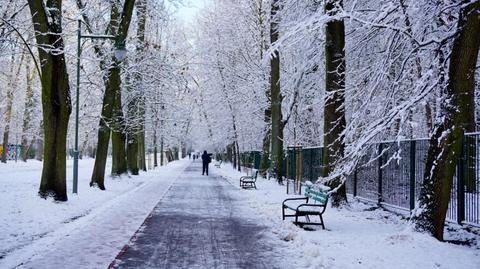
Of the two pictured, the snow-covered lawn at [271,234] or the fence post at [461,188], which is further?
the fence post at [461,188]

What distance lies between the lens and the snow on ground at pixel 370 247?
6.89m

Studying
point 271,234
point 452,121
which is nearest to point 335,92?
point 271,234

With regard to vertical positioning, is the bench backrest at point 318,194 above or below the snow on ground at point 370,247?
above

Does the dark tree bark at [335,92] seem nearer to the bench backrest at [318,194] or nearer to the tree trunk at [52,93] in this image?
the bench backrest at [318,194]

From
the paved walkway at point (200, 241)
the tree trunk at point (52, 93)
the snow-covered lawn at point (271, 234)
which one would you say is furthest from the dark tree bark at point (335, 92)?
the tree trunk at point (52, 93)

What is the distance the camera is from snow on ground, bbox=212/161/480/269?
6887mm

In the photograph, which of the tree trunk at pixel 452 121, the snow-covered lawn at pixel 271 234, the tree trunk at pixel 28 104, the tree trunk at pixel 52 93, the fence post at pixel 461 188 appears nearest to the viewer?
the snow-covered lawn at pixel 271 234

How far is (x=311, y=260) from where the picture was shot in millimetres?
7176

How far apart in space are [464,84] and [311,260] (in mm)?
3767

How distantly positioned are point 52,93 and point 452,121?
33.0ft

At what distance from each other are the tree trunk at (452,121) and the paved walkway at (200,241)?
2.78 metres

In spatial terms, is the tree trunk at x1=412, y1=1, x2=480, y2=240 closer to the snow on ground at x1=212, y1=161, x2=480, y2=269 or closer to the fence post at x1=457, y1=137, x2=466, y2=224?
the snow on ground at x1=212, y1=161, x2=480, y2=269

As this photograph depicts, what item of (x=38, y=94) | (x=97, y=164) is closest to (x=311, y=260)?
(x=97, y=164)

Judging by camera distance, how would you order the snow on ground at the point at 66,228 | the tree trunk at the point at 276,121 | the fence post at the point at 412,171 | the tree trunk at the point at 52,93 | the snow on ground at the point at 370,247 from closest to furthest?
the snow on ground at the point at 370,247
the snow on ground at the point at 66,228
the fence post at the point at 412,171
the tree trunk at the point at 52,93
the tree trunk at the point at 276,121
